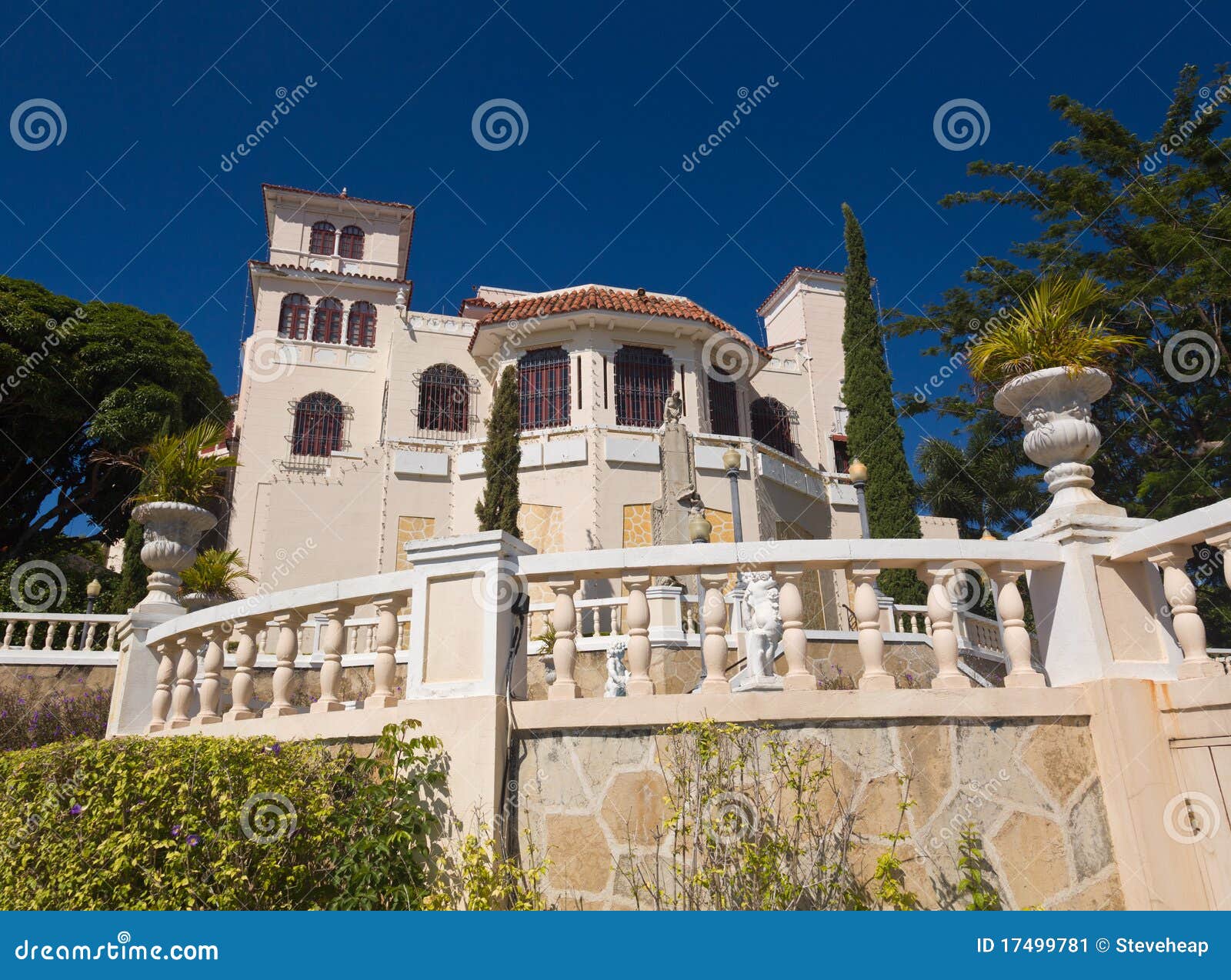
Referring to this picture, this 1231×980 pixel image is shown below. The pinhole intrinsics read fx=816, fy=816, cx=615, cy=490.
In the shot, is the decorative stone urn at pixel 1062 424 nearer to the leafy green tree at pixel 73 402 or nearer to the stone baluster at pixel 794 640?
the stone baluster at pixel 794 640

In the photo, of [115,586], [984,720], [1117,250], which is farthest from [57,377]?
[1117,250]

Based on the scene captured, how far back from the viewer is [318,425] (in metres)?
28.6

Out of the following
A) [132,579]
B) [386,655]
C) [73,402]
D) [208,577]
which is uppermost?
[73,402]

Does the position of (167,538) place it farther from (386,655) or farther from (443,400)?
(443,400)

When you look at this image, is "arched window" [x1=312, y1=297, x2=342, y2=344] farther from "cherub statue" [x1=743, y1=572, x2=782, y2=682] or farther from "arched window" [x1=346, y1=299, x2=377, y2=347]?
"cherub statue" [x1=743, y1=572, x2=782, y2=682]

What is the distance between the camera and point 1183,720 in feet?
14.9

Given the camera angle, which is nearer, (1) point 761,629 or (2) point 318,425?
(1) point 761,629

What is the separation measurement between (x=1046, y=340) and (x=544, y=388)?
824 inches

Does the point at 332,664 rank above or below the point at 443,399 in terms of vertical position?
below

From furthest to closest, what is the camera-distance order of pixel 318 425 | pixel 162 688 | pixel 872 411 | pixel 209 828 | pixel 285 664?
1. pixel 318 425
2. pixel 872 411
3. pixel 162 688
4. pixel 285 664
5. pixel 209 828

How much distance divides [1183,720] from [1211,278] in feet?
54.0

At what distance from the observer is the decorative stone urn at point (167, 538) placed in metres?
8.09

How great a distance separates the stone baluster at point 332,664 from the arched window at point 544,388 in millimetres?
19512

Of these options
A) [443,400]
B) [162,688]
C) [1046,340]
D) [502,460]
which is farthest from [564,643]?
[443,400]
